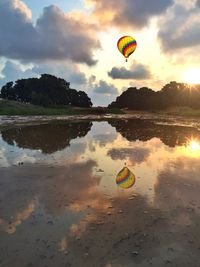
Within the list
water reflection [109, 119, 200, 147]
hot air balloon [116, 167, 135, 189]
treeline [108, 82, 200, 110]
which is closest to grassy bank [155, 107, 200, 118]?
treeline [108, 82, 200, 110]

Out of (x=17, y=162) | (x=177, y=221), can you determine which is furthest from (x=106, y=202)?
(x=17, y=162)

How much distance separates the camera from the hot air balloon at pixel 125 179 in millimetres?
15614

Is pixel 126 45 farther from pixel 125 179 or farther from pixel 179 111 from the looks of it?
pixel 179 111

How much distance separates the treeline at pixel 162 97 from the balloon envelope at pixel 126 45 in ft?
232

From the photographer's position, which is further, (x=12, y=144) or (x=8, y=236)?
(x=12, y=144)

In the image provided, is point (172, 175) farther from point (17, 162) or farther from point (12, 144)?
point (12, 144)

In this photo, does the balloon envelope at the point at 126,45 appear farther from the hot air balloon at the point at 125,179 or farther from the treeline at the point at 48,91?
the treeline at the point at 48,91

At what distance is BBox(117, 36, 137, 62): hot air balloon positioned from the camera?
46375 millimetres

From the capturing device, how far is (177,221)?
11.2 m

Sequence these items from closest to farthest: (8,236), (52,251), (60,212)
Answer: (52,251)
(8,236)
(60,212)

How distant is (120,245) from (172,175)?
9.81 m

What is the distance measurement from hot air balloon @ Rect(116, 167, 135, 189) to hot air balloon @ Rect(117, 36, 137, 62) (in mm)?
31719

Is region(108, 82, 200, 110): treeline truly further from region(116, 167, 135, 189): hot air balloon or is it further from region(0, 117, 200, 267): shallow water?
region(116, 167, 135, 189): hot air balloon

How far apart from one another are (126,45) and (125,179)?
3431cm
